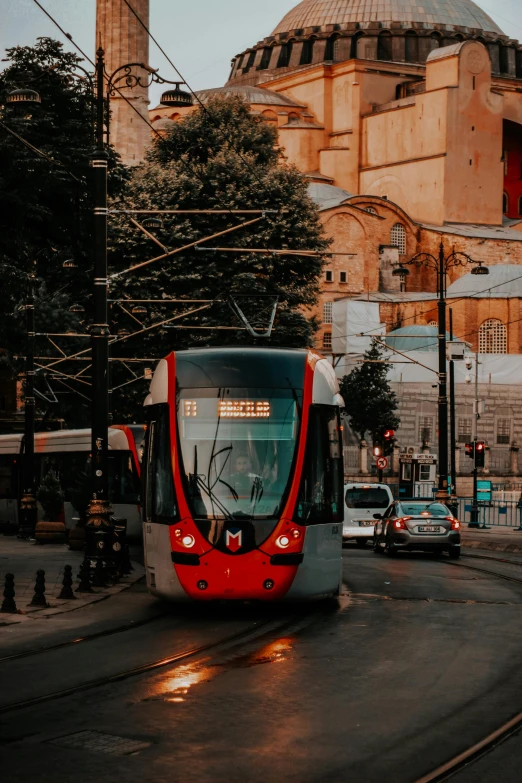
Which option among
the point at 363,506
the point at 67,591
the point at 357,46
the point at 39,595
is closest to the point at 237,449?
the point at 39,595

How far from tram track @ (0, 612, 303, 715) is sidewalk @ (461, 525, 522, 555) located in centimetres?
1611

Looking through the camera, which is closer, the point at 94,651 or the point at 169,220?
the point at 94,651

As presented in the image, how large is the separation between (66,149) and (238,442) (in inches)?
553

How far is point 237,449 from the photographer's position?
13.9 m

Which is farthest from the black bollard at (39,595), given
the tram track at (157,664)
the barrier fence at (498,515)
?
the barrier fence at (498,515)

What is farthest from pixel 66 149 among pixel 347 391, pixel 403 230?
pixel 403 230

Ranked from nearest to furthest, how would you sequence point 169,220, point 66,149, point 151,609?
1. point 151,609
2. point 66,149
3. point 169,220

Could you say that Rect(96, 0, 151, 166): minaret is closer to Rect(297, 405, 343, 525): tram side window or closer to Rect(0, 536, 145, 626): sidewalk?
Rect(0, 536, 145, 626): sidewalk

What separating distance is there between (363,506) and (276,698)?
22.8 m

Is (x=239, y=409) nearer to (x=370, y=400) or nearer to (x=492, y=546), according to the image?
(x=492, y=546)

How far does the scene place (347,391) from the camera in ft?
227

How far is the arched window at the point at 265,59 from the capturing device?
389 ft

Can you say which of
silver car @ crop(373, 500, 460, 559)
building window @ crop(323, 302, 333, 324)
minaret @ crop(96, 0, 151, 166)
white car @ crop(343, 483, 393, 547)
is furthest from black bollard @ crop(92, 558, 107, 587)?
building window @ crop(323, 302, 333, 324)

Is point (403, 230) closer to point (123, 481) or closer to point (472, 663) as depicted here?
point (123, 481)
